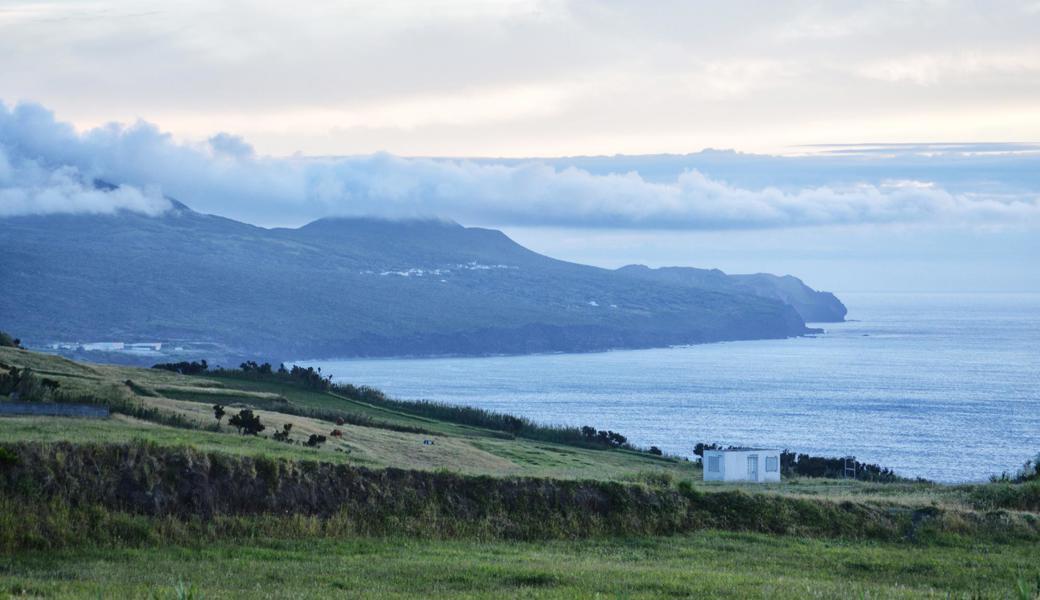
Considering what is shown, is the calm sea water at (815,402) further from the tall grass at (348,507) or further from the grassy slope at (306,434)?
the tall grass at (348,507)

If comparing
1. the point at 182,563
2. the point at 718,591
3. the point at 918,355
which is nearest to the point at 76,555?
the point at 182,563

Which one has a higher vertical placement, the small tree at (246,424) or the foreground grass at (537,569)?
the small tree at (246,424)

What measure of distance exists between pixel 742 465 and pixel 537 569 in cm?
2917

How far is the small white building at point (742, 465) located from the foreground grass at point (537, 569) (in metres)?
23.4

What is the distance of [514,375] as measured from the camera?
18925 cm

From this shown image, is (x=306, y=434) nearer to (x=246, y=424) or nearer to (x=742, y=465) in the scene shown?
(x=246, y=424)

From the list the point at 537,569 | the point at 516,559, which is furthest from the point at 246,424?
the point at 537,569

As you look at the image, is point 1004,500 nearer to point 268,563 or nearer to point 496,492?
point 496,492

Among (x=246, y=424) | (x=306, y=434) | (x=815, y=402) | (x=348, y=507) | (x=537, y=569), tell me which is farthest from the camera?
(x=815, y=402)

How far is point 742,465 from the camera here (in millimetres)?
46719

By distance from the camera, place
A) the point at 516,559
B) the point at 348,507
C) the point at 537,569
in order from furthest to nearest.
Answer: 1. the point at 348,507
2. the point at 516,559
3. the point at 537,569

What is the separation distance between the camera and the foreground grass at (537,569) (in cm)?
1680

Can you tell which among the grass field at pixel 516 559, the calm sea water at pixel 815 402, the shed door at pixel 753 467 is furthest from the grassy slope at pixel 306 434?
the calm sea water at pixel 815 402

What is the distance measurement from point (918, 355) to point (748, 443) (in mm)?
110773
